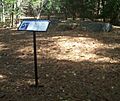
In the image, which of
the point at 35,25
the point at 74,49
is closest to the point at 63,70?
the point at 35,25

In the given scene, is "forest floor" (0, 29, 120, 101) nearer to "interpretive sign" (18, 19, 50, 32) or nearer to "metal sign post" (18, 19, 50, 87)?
"metal sign post" (18, 19, 50, 87)

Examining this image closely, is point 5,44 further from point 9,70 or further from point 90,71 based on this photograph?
point 90,71

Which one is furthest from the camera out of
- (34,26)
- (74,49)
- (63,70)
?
(74,49)

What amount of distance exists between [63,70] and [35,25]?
1.86 meters

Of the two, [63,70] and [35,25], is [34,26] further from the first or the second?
[63,70]

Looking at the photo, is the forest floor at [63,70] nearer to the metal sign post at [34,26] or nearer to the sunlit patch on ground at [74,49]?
the sunlit patch on ground at [74,49]

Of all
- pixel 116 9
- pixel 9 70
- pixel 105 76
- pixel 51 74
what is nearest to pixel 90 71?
pixel 105 76

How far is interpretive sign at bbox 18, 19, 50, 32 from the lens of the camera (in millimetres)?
6077

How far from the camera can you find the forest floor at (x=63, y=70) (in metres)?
5.99

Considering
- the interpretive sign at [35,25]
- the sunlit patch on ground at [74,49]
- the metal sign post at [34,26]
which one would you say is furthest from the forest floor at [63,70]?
the interpretive sign at [35,25]

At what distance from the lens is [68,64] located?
823 cm

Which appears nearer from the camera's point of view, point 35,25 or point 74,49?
point 35,25

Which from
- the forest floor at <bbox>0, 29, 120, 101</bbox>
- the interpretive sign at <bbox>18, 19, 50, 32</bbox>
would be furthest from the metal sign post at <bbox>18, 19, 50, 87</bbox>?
the forest floor at <bbox>0, 29, 120, 101</bbox>

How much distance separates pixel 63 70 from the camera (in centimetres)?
765
